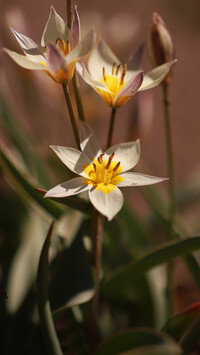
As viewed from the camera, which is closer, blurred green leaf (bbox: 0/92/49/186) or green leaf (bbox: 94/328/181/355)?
green leaf (bbox: 94/328/181/355)

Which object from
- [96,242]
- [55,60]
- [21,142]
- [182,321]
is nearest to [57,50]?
[55,60]

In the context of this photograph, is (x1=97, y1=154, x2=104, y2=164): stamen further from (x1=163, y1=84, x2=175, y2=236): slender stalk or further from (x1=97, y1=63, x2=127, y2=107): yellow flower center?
(x1=163, y1=84, x2=175, y2=236): slender stalk

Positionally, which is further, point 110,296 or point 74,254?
point 110,296

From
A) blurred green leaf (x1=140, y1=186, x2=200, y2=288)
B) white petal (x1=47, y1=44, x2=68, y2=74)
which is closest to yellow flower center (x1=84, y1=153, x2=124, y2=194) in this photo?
white petal (x1=47, y1=44, x2=68, y2=74)

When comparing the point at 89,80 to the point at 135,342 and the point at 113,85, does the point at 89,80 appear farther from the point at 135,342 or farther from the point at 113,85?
the point at 135,342

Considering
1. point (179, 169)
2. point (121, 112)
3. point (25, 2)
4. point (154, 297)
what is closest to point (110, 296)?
→ point (154, 297)

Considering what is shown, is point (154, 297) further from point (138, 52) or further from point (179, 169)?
point (179, 169)
